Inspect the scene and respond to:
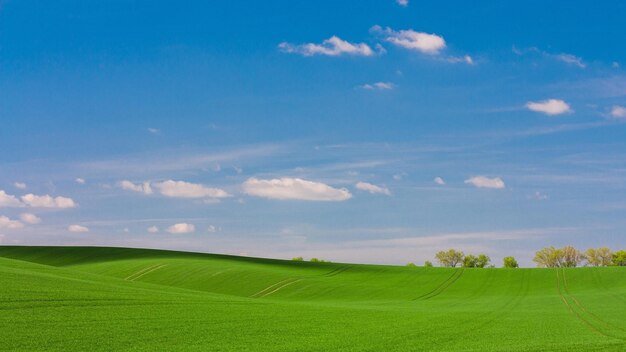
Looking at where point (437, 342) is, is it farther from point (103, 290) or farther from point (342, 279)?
point (342, 279)

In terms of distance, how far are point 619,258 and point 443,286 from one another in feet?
281

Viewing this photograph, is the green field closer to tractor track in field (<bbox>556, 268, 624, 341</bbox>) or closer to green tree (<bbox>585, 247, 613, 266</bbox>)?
tractor track in field (<bbox>556, 268, 624, 341</bbox>)

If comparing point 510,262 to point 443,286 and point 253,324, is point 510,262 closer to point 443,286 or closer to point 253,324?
point 443,286

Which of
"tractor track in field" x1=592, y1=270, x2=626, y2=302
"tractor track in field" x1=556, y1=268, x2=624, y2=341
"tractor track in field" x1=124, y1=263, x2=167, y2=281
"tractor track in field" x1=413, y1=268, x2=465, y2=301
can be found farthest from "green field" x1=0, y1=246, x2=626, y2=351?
"tractor track in field" x1=124, y1=263, x2=167, y2=281

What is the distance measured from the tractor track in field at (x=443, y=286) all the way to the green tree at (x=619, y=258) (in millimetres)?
73397

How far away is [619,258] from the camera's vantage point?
126 meters

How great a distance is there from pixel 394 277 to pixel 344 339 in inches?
1750

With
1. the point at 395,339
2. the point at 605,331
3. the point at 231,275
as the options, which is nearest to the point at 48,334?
the point at 395,339

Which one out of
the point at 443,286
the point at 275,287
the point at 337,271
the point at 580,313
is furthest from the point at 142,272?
the point at 580,313

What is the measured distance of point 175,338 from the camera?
17.3 meters

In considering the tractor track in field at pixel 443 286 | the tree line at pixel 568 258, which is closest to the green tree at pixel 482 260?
the tree line at pixel 568 258

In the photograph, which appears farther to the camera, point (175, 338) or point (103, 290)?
point (103, 290)

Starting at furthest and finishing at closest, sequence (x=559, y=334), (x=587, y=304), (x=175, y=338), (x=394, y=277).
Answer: (x=394, y=277) → (x=587, y=304) → (x=559, y=334) → (x=175, y=338)

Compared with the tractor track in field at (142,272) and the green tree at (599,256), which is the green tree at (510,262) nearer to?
the green tree at (599,256)
